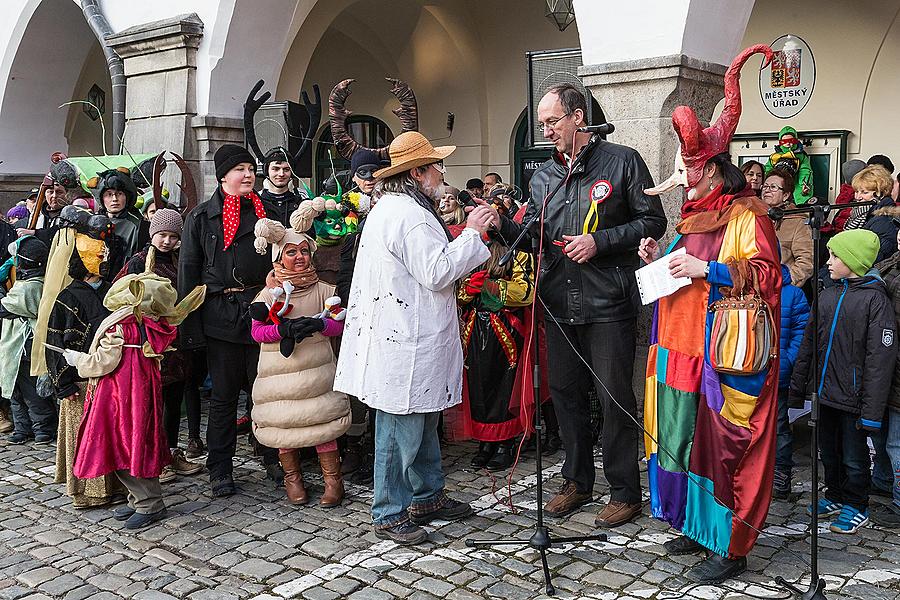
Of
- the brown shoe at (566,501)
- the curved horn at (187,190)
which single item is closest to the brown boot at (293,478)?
the brown shoe at (566,501)

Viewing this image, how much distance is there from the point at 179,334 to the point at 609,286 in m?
2.62

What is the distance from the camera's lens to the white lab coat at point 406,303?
4.21 metres

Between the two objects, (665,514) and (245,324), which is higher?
(245,324)

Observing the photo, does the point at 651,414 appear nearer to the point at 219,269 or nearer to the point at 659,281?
the point at 659,281

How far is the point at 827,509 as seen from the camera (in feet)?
15.6

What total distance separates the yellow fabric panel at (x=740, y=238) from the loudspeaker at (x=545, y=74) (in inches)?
107

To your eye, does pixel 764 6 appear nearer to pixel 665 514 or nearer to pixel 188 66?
pixel 188 66

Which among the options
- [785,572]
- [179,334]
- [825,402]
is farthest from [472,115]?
[785,572]

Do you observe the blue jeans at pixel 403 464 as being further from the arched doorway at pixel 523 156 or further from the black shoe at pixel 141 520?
the arched doorway at pixel 523 156

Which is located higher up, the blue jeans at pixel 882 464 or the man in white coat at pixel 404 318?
the man in white coat at pixel 404 318

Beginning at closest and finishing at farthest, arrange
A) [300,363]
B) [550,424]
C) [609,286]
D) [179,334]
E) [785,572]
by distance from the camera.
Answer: [785,572] → [609,286] → [300,363] → [179,334] → [550,424]

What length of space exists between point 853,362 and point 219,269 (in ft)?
11.3

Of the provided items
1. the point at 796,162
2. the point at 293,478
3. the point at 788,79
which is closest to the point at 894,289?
the point at 293,478

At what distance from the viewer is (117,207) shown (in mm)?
6406
